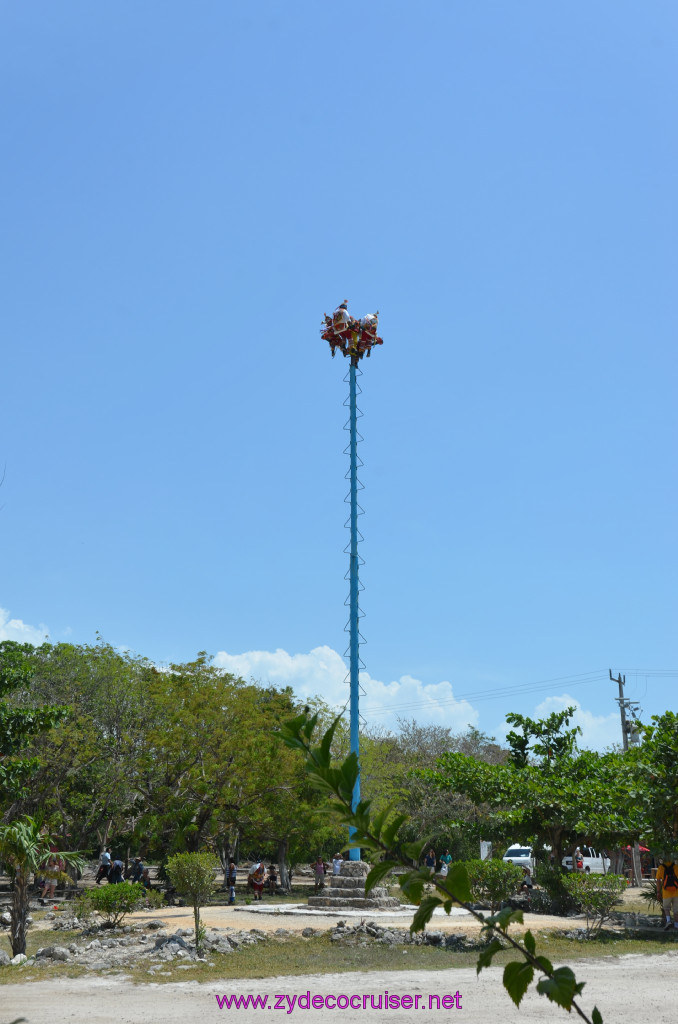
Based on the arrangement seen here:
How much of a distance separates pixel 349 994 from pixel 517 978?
37.7ft

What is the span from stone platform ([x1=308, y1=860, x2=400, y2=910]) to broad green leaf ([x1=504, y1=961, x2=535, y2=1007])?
23960mm

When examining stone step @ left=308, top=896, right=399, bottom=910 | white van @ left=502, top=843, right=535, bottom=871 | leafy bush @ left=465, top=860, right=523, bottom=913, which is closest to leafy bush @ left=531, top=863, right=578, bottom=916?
leafy bush @ left=465, top=860, right=523, bottom=913

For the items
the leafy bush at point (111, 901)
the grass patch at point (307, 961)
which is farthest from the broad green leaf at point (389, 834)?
the leafy bush at point (111, 901)

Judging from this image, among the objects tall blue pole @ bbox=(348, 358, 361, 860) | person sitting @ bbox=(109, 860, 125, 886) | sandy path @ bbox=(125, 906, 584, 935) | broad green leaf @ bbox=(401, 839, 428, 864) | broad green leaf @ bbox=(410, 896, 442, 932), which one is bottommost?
sandy path @ bbox=(125, 906, 584, 935)

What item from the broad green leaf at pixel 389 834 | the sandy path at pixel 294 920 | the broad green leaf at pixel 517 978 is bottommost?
the sandy path at pixel 294 920

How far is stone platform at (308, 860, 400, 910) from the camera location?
24375 mm

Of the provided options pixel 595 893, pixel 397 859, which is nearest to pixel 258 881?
pixel 595 893

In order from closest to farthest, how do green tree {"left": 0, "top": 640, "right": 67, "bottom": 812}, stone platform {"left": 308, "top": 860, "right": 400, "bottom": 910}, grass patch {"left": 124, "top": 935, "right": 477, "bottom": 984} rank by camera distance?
1. grass patch {"left": 124, "top": 935, "right": 477, "bottom": 984}
2. green tree {"left": 0, "top": 640, "right": 67, "bottom": 812}
3. stone platform {"left": 308, "top": 860, "right": 400, "bottom": 910}

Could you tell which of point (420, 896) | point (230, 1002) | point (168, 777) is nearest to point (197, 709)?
point (168, 777)

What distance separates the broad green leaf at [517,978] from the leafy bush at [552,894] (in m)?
21.1

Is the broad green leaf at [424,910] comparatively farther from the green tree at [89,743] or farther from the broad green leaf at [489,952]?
the green tree at [89,743]

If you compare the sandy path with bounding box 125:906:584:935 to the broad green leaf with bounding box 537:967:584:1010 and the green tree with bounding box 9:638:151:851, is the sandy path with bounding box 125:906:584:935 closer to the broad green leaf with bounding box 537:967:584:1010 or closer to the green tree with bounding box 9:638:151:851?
the green tree with bounding box 9:638:151:851

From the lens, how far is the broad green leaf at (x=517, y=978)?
5.49 ft

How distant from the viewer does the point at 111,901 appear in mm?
18359
